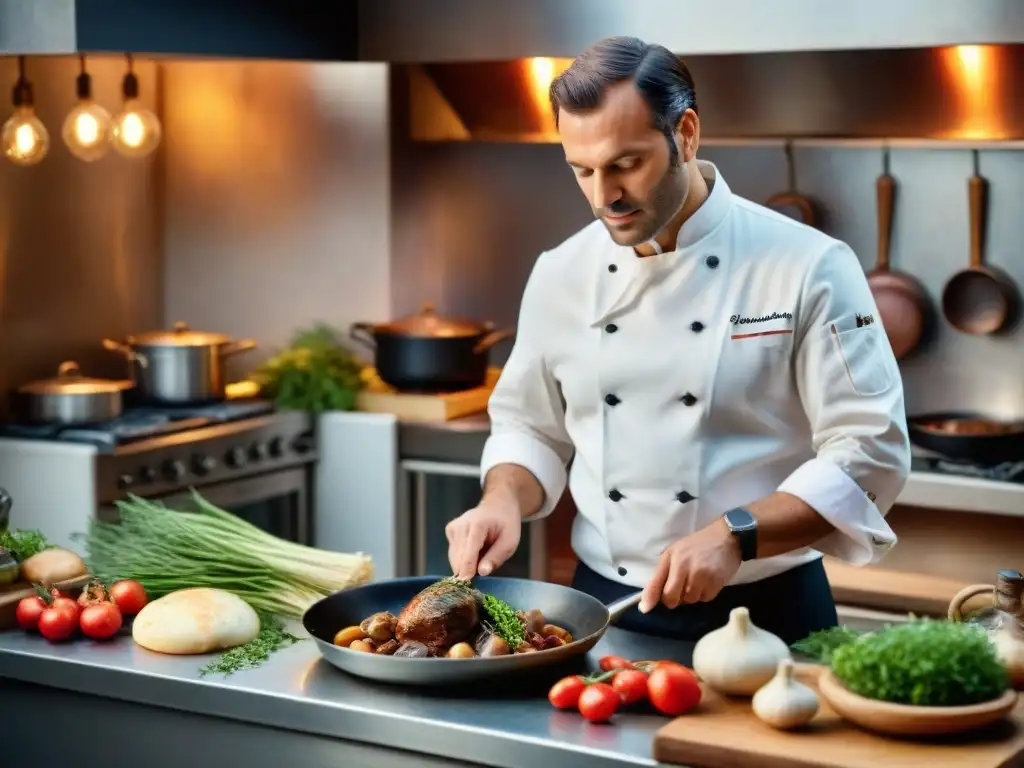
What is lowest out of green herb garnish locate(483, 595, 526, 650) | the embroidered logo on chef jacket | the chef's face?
green herb garnish locate(483, 595, 526, 650)

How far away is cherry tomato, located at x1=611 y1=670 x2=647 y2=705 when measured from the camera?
2.18 metres

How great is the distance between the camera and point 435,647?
7.59ft

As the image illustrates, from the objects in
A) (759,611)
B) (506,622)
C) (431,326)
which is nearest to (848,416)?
(759,611)

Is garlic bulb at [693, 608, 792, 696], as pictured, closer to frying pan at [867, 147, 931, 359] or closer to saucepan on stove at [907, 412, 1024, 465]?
saucepan on stove at [907, 412, 1024, 465]

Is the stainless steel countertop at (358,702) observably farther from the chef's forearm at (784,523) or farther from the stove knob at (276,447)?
the stove knob at (276,447)

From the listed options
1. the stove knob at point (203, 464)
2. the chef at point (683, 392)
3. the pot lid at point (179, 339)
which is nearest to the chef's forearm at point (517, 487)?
the chef at point (683, 392)

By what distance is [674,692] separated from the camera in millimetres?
2129

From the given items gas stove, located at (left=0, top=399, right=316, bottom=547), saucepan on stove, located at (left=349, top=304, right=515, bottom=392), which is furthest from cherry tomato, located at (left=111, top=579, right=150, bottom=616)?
saucepan on stove, located at (left=349, top=304, right=515, bottom=392)

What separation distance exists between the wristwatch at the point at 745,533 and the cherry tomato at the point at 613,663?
0.78 ft

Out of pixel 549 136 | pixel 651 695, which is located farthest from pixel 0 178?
pixel 651 695

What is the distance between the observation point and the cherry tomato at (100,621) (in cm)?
254

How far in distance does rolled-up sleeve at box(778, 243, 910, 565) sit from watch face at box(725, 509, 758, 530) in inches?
3.5

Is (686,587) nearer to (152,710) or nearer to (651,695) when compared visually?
(651,695)

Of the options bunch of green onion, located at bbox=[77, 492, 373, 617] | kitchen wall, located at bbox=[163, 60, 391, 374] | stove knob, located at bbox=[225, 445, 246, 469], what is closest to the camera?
bunch of green onion, located at bbox=[77, 492, 373, 617]
